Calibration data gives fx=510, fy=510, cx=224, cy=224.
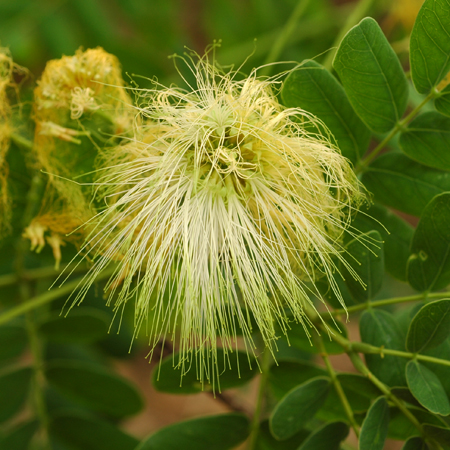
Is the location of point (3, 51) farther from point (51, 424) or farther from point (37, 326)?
point (51, 424)

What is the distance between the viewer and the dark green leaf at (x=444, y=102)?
0.92 m

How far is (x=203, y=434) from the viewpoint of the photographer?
1.12 metres

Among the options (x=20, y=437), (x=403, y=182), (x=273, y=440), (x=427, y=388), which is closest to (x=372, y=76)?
(x=403, y=182)

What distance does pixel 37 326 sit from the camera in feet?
4.90

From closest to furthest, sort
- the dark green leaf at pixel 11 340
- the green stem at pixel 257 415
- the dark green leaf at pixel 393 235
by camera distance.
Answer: the dark green leaf at pixel 393 235
the green stem at pixel 257 415
the dark green leaf at pixel 11 340

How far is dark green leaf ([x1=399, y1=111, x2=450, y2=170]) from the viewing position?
0.95 m

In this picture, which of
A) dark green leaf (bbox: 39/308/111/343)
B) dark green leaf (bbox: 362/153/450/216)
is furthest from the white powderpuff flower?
dark green leaf (bbox: 39/308/111/343)

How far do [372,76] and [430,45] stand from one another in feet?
0.35

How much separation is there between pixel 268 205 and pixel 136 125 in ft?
0.98

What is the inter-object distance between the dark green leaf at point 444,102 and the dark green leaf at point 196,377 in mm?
622

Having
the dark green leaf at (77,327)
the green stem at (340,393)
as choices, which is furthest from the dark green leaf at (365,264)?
the dark green leaf at (77,327)

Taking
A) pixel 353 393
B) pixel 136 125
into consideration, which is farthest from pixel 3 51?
pixel 353 393

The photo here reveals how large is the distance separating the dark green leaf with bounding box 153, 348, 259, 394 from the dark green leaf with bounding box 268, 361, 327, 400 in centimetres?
5

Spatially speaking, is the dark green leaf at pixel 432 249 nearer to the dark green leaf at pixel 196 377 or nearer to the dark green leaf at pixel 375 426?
the dark green leaf at pixel 375 426
